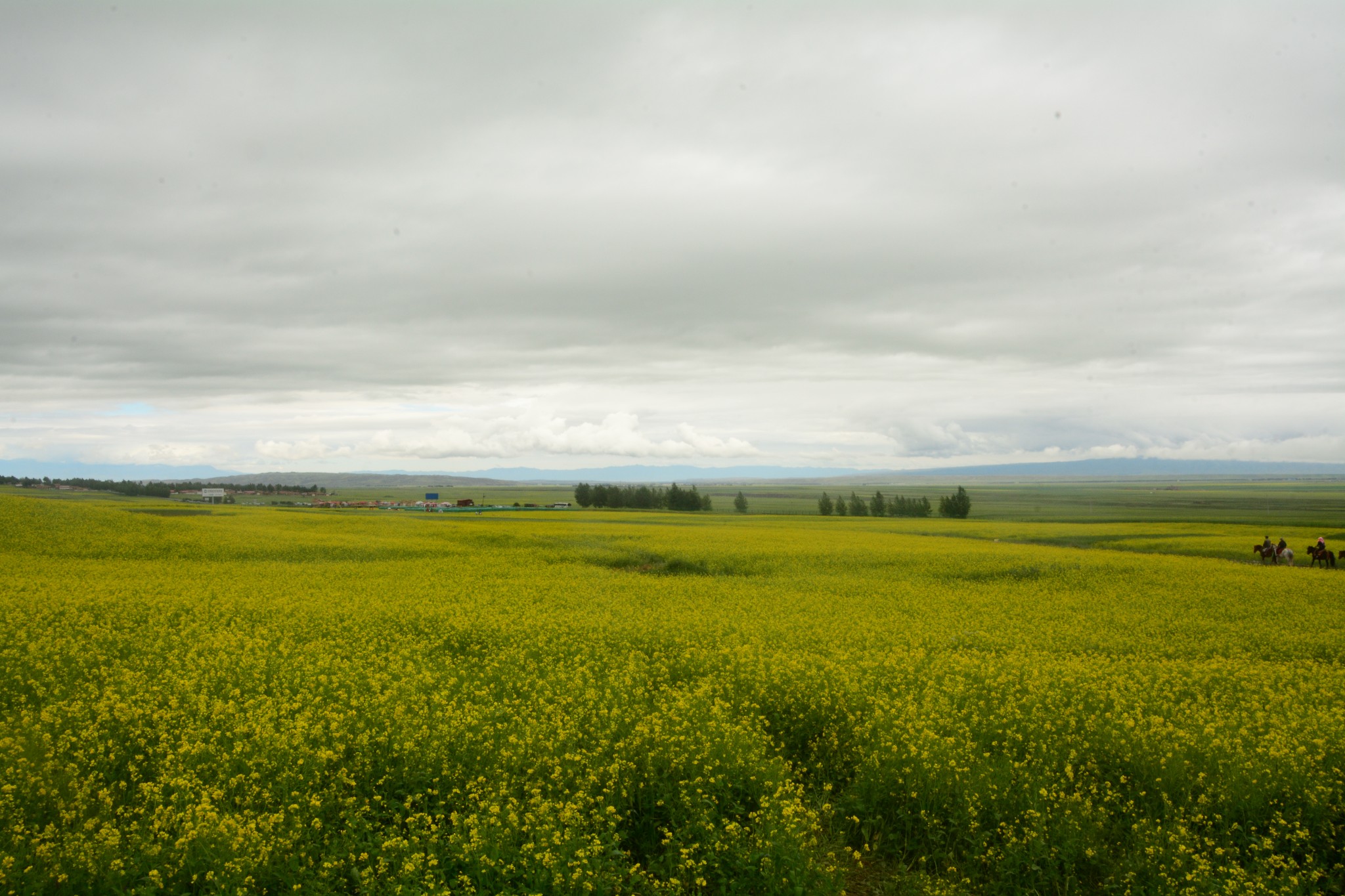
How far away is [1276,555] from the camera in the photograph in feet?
114

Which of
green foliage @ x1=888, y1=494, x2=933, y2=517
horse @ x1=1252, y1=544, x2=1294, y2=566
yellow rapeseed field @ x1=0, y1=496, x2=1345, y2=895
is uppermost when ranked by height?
yellow rapeseed field @ x1=0, y1=496, x2=1345, y2=895

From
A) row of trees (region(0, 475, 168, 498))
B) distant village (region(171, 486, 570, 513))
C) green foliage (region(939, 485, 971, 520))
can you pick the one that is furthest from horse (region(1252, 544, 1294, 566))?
row of trees (region(0, 475, 168, 498))

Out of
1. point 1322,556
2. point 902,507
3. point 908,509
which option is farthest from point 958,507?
point 1322,556

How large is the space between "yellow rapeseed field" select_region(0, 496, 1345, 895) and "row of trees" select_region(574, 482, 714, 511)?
80343mm

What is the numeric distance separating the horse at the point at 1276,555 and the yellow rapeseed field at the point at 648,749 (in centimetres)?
1780

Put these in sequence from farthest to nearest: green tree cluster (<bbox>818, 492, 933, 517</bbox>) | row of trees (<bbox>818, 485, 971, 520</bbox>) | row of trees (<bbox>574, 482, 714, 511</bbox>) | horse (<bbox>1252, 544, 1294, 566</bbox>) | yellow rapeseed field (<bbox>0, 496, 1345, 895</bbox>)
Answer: row of trees (<bbox>574, 482, 714, 511</bbox>)
green tree cluster (<bbox>818, 492, 933, 517</bbox>)
row of trees (<bbox>818, 485, 971, 520</bbox>)
horse (<bbox>1252, 544, 1294, 566</bbox>)
yellow rapeseed field (<bbox>0, 496, 1345, 895</bbox>)

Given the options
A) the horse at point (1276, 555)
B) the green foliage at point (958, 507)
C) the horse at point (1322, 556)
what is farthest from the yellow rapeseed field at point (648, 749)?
the green foliage at point (958, 507)

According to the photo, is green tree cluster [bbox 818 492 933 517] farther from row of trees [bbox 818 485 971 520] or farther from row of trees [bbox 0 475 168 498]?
row of trees [bbox 0 475 168 498]

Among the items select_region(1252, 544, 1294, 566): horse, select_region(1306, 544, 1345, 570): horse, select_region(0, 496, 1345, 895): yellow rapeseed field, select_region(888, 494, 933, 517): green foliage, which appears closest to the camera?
select_region(0, 496, 1345, 895): yellow rapeseed field

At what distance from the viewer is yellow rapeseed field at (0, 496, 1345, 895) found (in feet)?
21.3

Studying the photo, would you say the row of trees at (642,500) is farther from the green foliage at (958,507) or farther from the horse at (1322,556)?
the horse at (1322,556)

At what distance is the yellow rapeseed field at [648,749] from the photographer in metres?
6.48

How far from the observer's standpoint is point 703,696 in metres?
10.2

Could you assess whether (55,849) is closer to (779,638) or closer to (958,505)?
(779,638)
